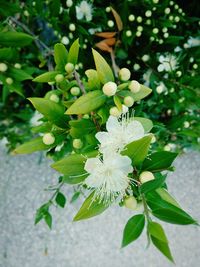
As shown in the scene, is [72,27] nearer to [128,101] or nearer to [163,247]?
[128,101]

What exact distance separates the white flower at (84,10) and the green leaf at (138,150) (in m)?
0.76

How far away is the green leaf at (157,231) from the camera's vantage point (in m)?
0.63

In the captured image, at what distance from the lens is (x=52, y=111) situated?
2.41 ft

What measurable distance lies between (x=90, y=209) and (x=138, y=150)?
0.15 meters

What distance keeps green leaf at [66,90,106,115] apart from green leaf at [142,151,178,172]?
15 cm

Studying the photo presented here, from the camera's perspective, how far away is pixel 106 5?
130 centimetres

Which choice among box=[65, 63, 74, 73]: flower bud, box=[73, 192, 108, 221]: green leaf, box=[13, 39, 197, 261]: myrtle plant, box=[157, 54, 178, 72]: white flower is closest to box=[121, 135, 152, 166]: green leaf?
box=[13, 39, 197, 261]: myrtle plant

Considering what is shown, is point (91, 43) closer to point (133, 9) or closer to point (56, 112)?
point (133, 9)

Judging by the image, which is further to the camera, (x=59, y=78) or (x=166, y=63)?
(x=166, y=63)

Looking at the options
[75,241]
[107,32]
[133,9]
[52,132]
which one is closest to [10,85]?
[52,132]

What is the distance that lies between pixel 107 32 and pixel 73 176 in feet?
2.32

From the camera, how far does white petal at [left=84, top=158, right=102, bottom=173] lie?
2.06 feet

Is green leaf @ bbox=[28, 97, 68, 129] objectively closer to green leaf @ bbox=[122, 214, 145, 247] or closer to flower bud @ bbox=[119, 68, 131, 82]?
flower bud @ bbox=[119, 68, 131, 82]

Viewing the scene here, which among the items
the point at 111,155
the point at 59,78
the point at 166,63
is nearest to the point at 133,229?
the point at 111,155
